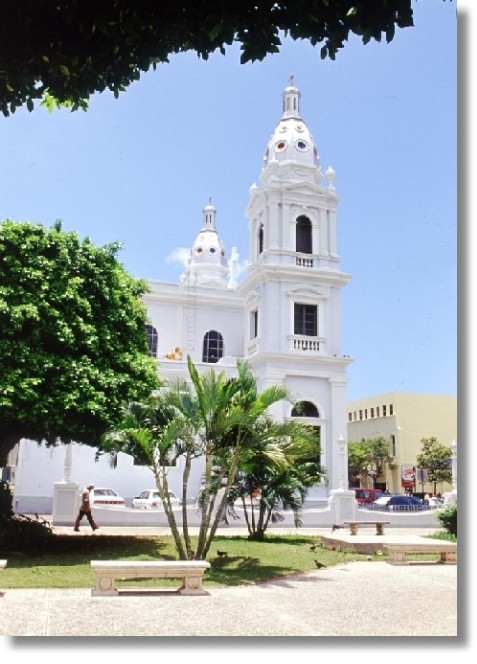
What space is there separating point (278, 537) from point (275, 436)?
501 cm

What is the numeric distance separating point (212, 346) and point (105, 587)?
55.7 ft

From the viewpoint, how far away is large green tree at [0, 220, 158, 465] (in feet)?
29.9

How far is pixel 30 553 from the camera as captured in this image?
9727 millimetres

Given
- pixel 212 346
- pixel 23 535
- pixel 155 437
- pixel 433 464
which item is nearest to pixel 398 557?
pixel 155 437

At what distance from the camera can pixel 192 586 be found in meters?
6.80

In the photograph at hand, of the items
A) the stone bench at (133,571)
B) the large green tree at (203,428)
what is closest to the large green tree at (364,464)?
the large green tree at (203,428)

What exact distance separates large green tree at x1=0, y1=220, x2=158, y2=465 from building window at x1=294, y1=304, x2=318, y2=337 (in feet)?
34.2

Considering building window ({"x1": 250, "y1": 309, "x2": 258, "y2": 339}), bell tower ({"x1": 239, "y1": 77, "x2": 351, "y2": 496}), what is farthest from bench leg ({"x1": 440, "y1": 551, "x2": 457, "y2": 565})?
building window ({"x1": 250, "y1": 309, "x2": 258, "y2": 339})

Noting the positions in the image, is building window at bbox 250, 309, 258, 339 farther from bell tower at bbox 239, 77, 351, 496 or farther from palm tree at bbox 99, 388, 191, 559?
palm tree at bbox 99, 388, 191, 559

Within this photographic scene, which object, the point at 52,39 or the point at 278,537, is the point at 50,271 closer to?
the point at 52,39

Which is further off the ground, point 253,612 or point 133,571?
point 133,571

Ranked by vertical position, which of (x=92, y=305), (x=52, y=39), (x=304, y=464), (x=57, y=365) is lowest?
(x=304, y=464)

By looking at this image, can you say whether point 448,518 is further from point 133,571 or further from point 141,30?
point 141,30

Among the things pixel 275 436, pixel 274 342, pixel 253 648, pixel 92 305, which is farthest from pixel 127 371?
pixel 274 342
